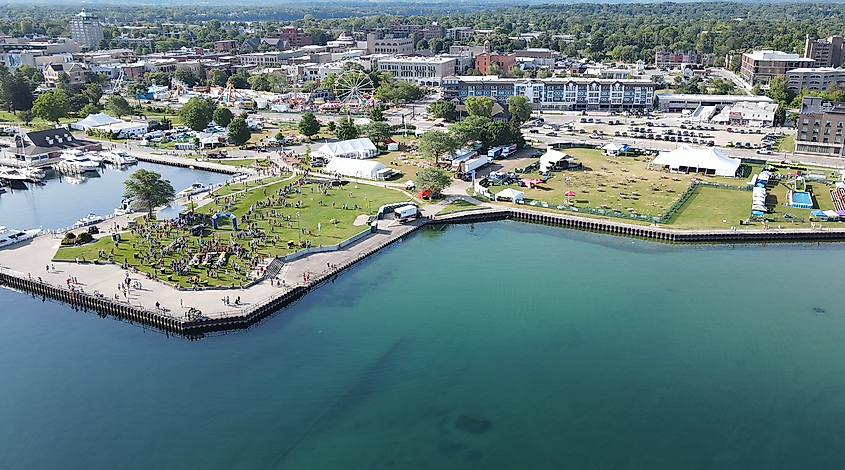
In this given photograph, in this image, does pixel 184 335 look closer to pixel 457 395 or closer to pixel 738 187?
pixel 457 395

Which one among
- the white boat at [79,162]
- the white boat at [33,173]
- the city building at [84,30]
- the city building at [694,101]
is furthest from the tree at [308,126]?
the city building at [84,30]

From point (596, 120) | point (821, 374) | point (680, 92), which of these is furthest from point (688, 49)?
point (821, 374)

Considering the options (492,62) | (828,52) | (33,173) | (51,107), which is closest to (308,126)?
(33,173)

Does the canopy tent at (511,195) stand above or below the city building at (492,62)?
below

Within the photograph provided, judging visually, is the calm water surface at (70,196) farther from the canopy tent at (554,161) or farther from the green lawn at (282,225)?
the canopy tent at (554,161)

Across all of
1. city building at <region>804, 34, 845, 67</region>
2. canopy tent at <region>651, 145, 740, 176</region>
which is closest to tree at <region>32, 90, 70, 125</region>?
canopy tent at <region>651, 145, 740, 176</region>

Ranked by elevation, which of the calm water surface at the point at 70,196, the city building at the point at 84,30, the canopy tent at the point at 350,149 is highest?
the city building at the point at 84,30

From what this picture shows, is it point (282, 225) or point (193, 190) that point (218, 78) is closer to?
point (193, 190)

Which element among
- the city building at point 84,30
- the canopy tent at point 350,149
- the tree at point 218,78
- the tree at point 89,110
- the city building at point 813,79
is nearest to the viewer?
the canopy tent at point 350,149
